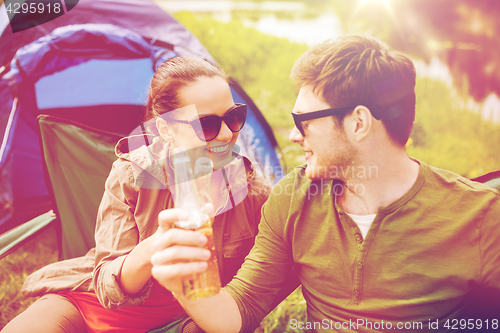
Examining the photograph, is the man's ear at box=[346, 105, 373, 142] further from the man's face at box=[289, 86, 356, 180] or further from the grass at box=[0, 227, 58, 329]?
the grass at box=[0, 227, 58, 329]

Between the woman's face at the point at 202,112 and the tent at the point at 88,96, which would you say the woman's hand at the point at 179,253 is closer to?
the woman's face at the point at 202,112

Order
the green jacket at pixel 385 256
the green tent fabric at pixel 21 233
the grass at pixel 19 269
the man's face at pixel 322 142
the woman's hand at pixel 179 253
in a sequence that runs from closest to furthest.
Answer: the woman's hand at pixel 179 253, the green jacket at pixel 385 256, the man's face at pixel 322 142, the green tent fabric at pixel 21 233, the grass at pixel 19 269

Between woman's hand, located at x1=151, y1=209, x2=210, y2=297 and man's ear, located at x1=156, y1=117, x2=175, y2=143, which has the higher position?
man's ear, located at x1=156, y1=117, x2=175, y2=143

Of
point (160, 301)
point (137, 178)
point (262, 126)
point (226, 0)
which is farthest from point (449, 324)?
point (226, 0)

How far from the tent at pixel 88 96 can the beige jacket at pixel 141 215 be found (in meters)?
0.86

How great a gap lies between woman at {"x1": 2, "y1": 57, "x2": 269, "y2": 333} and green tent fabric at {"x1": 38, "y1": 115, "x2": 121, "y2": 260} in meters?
0.44

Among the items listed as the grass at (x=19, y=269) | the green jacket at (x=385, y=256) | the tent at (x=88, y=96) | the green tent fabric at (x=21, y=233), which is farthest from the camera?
the tent at (x=88, y=96)

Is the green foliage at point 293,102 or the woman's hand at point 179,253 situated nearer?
the woman's hand at point 179,253

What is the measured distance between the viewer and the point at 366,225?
1.24m

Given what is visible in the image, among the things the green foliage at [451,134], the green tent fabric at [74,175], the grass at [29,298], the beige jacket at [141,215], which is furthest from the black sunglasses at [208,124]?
the green foliage at [451,134]

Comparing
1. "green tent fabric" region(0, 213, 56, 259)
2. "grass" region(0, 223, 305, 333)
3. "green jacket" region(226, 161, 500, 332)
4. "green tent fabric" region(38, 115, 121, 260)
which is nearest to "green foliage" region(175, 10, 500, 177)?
A: "grass" region(0, 223, 305, 333)

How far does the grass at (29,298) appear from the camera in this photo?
194cm

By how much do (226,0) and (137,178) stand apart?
22.5 ft

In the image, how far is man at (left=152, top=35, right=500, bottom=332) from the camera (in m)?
1.12
